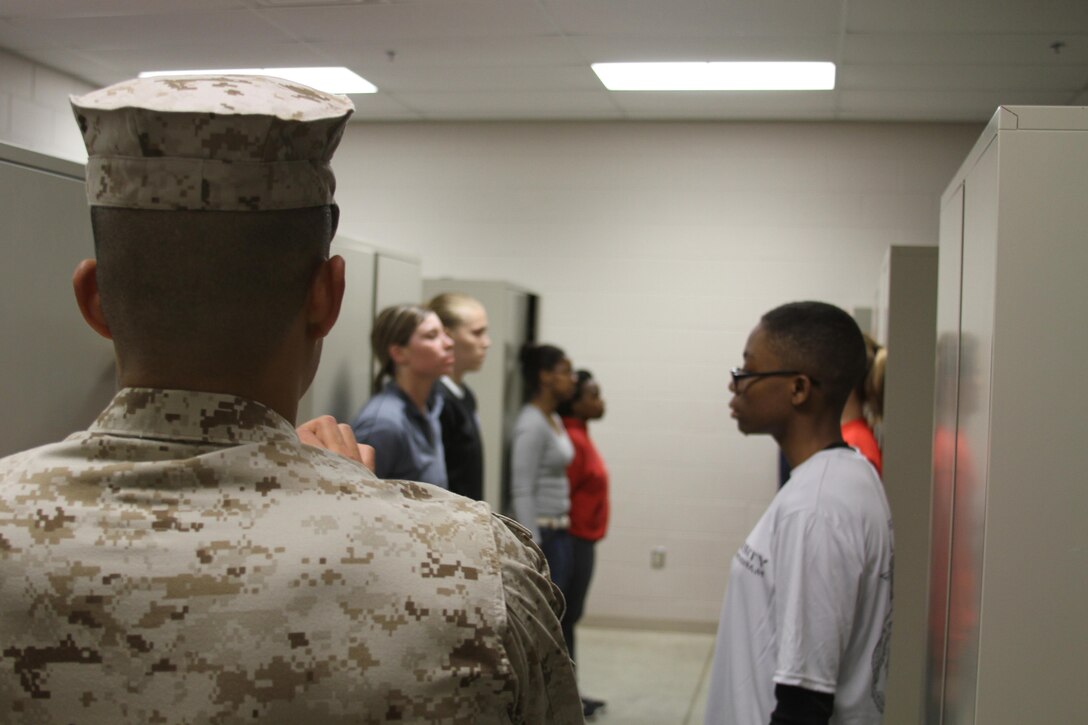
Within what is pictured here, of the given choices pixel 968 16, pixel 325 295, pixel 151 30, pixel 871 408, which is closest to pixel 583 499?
pixel 871 408

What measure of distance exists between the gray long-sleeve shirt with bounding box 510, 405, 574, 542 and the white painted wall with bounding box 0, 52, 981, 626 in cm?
159

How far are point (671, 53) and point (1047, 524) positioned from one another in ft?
12.3

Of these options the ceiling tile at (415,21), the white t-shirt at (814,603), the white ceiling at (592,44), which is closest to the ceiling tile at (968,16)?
the white ceiling at (592,44)

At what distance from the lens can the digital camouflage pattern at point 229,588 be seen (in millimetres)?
761

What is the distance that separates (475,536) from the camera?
2.72 feet

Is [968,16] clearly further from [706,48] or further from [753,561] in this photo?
[753,561]

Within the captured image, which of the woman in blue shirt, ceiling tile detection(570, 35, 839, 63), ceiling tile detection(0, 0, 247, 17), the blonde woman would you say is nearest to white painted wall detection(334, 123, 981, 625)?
ceiling tile detection(570, 35, 839, 63)

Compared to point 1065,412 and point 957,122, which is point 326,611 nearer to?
point 1065,412

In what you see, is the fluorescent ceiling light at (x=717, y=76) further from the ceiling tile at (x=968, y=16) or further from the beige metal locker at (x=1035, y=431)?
the beige metal locker at (x=1035, y=431)

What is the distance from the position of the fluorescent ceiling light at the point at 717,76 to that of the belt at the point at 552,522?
6.96 ft

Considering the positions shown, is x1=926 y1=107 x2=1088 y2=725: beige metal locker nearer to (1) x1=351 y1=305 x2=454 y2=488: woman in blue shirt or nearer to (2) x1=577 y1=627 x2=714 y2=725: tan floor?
(1) x1=351 y1=305 x2=454 y2=488: woman in blue shirt

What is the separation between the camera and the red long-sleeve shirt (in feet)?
15.0

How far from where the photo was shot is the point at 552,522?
4430 mm

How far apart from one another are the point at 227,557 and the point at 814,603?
1155 mm
